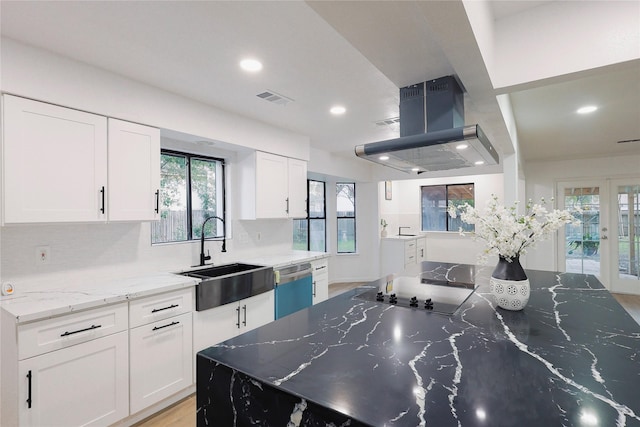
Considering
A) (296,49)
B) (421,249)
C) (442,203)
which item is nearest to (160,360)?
(296,49)

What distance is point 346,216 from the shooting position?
21.0 ft

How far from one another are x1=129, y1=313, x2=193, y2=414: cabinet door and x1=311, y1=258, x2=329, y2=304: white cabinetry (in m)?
1.66

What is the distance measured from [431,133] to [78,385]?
2.47 meters

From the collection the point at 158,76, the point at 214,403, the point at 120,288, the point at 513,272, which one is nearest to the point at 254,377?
the point at 214,403

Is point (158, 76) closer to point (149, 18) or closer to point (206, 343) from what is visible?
point (149, 18)

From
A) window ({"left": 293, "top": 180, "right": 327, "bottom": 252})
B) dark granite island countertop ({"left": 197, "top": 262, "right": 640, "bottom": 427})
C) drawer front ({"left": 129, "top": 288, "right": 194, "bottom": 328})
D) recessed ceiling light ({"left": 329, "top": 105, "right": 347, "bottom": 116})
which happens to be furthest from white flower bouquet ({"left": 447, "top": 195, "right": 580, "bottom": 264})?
window ({"left": 293, "top": 180, "right": 327, "bottom": 252})

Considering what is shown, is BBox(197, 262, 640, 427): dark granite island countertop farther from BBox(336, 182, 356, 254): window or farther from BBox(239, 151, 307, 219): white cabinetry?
BBox(336, 182, 356, 254): window

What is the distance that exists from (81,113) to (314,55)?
1.59m

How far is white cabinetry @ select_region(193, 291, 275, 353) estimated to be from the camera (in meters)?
2.47

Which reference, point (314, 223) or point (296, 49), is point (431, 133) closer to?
point (296, 49)

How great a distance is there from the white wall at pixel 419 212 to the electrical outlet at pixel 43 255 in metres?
5.26

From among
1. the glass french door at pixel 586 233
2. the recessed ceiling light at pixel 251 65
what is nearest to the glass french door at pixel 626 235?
the glass french door at pixel 586 233

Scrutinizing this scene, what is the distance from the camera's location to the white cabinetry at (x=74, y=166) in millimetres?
1797

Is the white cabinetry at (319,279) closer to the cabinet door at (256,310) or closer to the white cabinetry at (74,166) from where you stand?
the cabinet door at (256,310)
